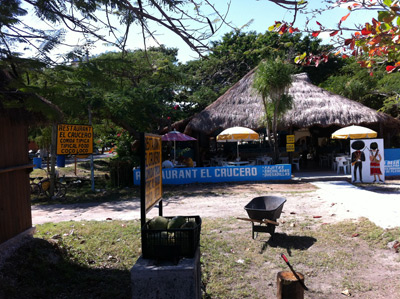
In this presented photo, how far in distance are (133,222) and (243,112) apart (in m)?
12.5

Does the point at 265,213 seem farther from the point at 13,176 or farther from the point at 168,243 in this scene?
the point at 13,176

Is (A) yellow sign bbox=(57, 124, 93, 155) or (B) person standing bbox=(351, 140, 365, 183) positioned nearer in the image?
(A) yellow sign bbox=(57, 124, 93, 155)

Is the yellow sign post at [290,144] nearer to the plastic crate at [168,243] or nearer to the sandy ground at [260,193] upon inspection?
the sandy ground at [260,193]

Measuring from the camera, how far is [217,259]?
5680 mm

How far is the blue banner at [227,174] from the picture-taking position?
49.0 feet

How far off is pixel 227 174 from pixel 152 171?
11.2 metres

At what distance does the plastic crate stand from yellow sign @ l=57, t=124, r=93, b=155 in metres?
9.74

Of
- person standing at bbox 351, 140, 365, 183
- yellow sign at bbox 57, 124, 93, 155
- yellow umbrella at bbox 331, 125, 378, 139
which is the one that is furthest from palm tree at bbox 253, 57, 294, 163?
yellow sign at bbox 57, 124, 93, 155

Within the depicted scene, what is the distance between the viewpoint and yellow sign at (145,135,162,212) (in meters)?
3.81

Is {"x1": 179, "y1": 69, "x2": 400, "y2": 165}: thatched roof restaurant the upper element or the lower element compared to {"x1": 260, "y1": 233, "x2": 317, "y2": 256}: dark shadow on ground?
upper

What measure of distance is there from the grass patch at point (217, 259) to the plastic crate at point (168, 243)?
1.56m

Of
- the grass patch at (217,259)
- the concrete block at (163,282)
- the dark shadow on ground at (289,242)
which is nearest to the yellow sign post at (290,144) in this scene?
the grass patch at (217,259)

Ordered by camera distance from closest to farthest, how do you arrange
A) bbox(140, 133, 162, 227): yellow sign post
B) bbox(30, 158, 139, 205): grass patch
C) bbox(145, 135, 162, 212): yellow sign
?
bbox(140, 133, 162, 227): yellow sign post
bbox(145, 135, 162, 212): yellow sign
bbox(30, 158, 139, 205): grass patch

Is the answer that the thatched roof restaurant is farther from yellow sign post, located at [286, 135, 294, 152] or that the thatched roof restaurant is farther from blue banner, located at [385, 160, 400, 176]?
blue banner, located at [385, 160, 400, 176]
